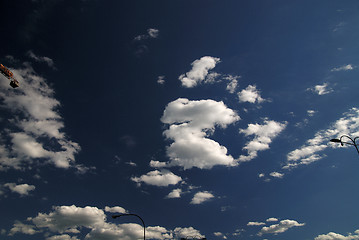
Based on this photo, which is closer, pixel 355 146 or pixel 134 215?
pixel 355 146

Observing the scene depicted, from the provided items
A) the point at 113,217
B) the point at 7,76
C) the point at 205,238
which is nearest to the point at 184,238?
the point at 205,238

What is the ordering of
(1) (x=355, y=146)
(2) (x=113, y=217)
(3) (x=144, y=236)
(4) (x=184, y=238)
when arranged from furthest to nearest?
(4) (x=184, y=238), (2) (x=113, y=217), (3) (x=144, y=236), (1) (x=355, y=146)

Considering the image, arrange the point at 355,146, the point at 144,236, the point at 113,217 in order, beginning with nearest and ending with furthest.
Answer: the point at 355,146
the point at 144,236
the point at 113,217

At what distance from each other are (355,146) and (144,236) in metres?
29.3

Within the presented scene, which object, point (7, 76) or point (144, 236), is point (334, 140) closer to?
point (144, 236)

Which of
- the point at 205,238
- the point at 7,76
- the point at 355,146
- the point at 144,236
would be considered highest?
the point at 7,76

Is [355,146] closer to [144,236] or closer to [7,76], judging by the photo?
[144,236]

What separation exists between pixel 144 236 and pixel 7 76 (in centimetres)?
6453

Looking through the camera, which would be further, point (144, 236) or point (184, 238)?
point (184, 238)

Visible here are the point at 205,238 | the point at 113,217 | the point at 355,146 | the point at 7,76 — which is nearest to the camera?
the point at 355,146

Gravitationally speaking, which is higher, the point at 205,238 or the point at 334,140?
the point at 334,140

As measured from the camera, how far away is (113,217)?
1275 inches

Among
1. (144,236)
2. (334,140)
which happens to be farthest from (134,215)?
(334,140)

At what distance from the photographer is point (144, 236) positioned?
99.2 feet
